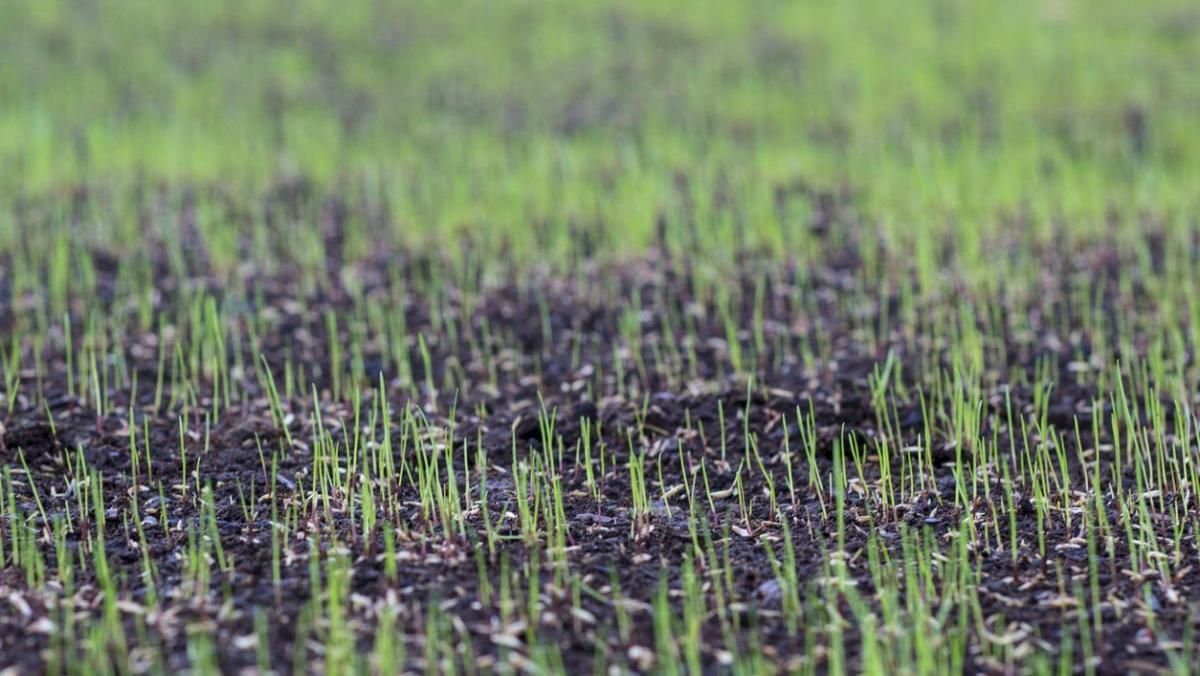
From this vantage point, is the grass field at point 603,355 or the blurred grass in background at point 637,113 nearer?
the grass field at point 603,355

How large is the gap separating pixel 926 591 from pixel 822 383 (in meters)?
1.42

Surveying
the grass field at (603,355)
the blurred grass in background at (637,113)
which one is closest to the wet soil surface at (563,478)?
the grass field at (603,355)

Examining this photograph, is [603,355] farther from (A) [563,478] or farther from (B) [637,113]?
(B) [637,113]

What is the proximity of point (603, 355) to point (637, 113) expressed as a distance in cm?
360

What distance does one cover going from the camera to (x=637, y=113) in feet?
25.5

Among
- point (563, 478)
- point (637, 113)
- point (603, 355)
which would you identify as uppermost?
point (637, 113)

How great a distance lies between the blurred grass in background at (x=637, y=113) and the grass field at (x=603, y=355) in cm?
4

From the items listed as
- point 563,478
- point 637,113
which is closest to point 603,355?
point 563,478

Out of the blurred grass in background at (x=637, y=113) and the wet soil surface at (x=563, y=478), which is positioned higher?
the blurred grass in background at (x=637, y=113)

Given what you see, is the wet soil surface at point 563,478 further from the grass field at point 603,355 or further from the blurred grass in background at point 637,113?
the blurred grass in background at point 637,113

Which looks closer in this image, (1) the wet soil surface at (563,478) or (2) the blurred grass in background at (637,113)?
(1) the wet soil surface at (563,478)

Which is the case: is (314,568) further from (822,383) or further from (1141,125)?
(1141,125)

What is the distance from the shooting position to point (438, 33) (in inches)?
377

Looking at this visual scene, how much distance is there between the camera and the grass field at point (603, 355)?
2715mm
